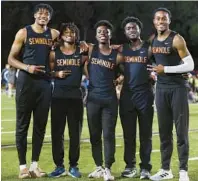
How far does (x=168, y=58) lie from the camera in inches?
216

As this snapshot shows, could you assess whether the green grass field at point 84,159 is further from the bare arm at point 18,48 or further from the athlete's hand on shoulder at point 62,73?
the bare arm at point 18,48

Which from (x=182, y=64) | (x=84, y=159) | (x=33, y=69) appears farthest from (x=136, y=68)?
(x=84, y=159)

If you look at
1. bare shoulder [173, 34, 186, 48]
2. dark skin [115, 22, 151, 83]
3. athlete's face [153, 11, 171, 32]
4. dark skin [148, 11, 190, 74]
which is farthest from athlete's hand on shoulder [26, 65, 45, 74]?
bare shoulder [173, 34, 186, 48]

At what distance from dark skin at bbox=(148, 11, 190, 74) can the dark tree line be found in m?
27.0

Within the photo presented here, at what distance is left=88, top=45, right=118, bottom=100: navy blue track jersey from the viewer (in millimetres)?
5633

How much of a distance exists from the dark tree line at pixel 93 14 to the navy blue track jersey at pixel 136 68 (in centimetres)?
2694

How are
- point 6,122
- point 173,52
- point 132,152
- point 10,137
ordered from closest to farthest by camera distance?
point 173,52 < point 132,152 < point 10,137 < point 6,122

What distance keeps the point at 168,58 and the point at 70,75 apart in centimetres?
112

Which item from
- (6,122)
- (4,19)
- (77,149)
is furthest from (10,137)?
(4,19)

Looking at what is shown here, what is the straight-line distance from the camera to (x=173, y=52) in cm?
546

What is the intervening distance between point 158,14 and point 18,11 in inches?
1139

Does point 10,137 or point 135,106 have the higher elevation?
point 135,106

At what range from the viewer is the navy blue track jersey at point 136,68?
564 centimetres

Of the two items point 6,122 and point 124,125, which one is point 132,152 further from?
point 6,122
